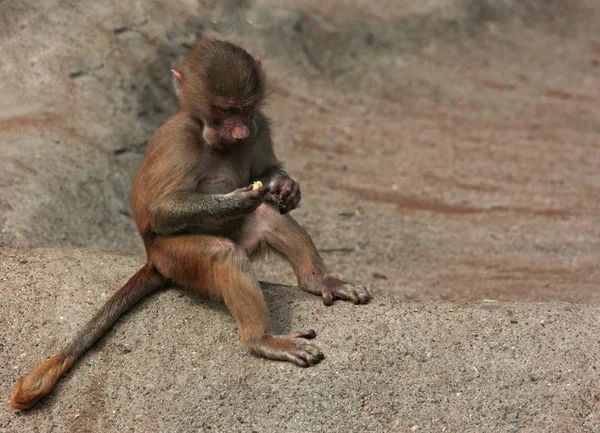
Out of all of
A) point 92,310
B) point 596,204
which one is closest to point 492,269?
point 596,204

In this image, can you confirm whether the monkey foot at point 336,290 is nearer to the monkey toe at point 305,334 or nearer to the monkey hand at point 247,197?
the monkey toe at point 305,334

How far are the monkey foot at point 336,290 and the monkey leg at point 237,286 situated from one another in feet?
1.47

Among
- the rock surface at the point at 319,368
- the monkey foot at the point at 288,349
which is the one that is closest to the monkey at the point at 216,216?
the monkey foot at the point at 288,349

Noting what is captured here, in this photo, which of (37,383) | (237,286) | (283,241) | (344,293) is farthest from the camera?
(283,241)

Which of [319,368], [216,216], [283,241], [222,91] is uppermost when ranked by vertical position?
[222,91]

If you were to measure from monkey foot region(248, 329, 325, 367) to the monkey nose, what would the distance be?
1153mm

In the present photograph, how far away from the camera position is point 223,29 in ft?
35.8

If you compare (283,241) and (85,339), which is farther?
(283,241)

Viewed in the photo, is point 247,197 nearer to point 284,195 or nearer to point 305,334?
point 284,195

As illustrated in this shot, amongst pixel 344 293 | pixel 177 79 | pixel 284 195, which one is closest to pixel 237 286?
pixel 284 195

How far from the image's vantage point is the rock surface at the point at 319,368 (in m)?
4.45

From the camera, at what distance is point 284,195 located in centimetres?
512

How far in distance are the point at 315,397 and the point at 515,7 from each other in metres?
11.4

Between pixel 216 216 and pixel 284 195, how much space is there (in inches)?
18.9
